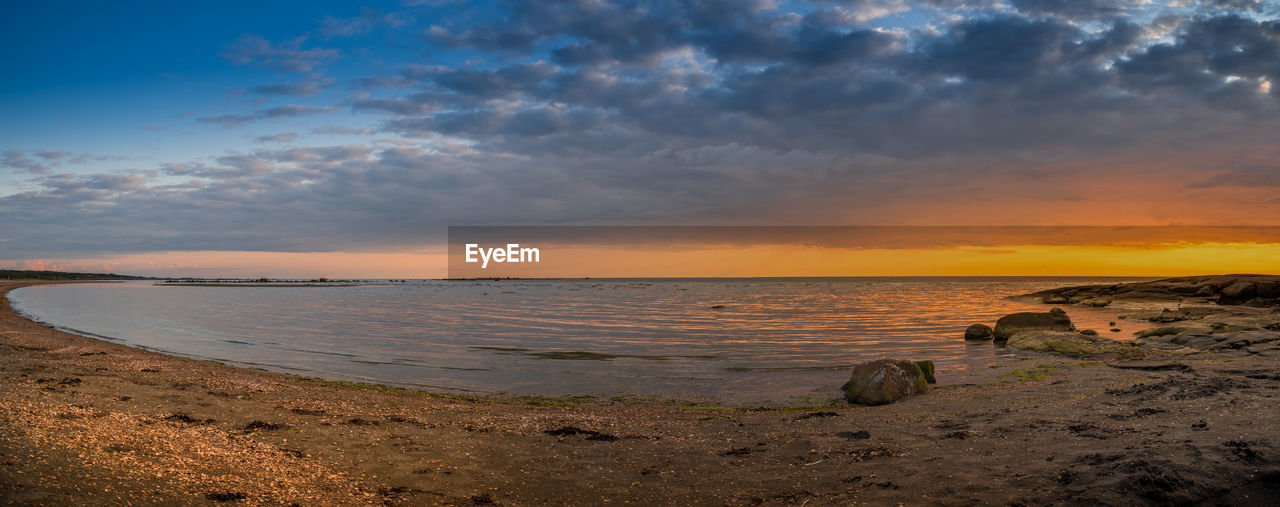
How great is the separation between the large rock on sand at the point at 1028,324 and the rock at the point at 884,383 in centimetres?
1548

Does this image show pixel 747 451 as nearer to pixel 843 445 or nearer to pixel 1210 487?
pixel 843 445

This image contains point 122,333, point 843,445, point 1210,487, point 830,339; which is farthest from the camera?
point 122,333

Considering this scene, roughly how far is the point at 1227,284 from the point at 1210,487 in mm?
70755

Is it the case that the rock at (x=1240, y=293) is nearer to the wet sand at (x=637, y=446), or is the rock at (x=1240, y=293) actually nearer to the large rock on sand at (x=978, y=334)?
the large rock on sand at (x=978, y=334)

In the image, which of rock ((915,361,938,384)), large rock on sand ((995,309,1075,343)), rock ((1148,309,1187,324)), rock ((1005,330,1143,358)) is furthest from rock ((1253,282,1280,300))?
rock ((915,361,938,384))

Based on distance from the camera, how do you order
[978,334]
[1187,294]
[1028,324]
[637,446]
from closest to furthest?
[637,446] < [1028,324] < [978,334] < [1187,294]

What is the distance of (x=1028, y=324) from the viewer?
29781 mm

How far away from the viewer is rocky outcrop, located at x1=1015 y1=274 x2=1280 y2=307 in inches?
1898

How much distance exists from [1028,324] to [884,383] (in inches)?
740

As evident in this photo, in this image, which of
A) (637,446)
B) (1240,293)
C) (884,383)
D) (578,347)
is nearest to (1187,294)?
(1240,293)

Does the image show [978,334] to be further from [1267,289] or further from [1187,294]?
[1187,294]

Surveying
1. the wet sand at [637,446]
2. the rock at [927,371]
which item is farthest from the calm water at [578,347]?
the wet sand at [637,446]

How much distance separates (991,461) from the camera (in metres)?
8.91

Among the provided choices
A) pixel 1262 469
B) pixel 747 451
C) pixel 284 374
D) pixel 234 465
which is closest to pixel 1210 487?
pixel 1262 469
